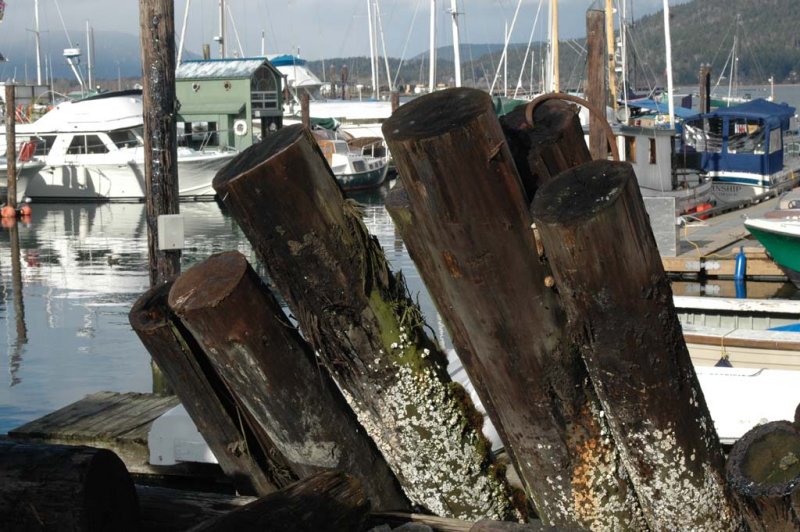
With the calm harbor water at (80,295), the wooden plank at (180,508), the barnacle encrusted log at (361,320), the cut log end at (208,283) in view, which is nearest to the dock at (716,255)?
the calm harbor water at (80,295)

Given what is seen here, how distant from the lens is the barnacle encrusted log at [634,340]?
3.70 metres

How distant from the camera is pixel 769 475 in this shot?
362cm

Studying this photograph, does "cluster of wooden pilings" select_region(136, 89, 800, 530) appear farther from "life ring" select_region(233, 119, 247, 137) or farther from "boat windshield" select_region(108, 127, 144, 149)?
"life ring" select_region(233, 119, 247, 137)

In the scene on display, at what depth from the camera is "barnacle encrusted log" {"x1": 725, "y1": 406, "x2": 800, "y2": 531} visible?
350 cm

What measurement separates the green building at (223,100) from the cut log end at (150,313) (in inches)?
1505

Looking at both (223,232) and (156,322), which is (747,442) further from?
(223,232)

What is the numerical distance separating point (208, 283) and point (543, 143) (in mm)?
1434

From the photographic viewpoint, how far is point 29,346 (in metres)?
15.2

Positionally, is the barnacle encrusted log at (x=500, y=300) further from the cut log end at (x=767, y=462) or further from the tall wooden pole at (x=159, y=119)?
the tall wooden pole at (x=159, y=119)

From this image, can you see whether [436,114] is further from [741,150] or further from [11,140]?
[11,140]

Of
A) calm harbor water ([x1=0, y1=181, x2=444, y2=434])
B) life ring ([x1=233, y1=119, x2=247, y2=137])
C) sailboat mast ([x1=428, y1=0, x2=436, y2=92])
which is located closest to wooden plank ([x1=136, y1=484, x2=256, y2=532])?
calm harbor water ([x1=0, y1=181, x2=444, y2=434])

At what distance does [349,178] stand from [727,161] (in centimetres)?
1524

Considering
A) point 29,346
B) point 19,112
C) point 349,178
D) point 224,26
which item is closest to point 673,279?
point 29,346

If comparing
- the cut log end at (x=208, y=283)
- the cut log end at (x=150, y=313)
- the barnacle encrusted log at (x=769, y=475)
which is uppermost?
the cut log end at (x=208, y=283)
